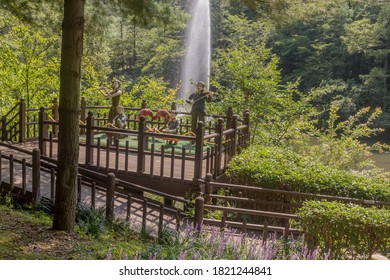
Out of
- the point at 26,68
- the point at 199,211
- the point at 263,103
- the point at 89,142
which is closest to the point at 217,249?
the point at 199,211

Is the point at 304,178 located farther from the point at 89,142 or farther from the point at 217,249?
the point at 89,142

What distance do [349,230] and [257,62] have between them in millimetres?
10811

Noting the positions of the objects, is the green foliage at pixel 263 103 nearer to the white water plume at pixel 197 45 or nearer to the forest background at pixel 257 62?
the forest background at pixel 257 62

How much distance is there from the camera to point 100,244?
6746 millimetres

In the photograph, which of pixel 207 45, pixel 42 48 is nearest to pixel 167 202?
pixel 42 48

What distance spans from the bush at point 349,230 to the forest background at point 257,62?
281 centimetres

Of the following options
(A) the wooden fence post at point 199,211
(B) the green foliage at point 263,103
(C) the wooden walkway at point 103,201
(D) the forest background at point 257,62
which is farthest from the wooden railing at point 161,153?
(B) the green foliage at point 263,103

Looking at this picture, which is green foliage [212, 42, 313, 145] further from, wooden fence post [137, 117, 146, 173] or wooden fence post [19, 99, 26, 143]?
wooden fence post [137, 117, 146, 173]

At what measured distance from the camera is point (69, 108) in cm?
664

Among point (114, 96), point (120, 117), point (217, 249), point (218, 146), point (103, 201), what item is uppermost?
point (114, 96)

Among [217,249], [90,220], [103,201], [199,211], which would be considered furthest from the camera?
[103,201]

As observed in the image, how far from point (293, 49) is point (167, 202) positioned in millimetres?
35207

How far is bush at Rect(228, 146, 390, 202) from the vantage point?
9172 millimetres

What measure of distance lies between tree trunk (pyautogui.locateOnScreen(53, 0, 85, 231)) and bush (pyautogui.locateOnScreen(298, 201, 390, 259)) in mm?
3345
